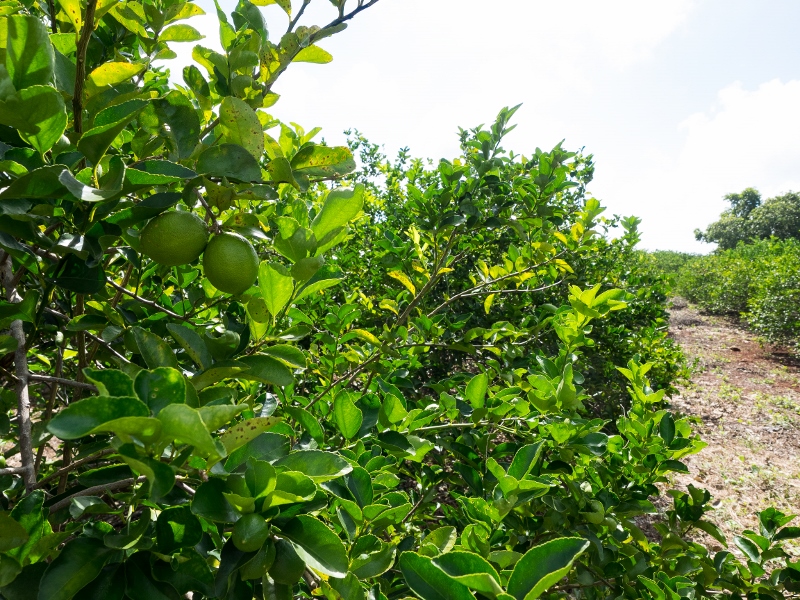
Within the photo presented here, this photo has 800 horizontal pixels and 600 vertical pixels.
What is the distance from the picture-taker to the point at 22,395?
84cm

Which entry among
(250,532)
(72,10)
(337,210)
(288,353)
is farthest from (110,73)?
(250,532)

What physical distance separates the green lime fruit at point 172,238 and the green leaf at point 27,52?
0.73ft

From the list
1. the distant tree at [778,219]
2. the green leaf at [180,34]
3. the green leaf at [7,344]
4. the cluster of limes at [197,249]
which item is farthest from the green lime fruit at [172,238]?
the distant tree at [778,219]

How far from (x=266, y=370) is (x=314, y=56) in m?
0.63

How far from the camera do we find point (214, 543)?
0.97 meters

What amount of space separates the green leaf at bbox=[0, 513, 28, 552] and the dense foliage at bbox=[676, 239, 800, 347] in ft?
43.5

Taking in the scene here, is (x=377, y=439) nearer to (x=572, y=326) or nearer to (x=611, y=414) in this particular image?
(x=572, y=326)

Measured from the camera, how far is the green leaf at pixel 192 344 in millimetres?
718

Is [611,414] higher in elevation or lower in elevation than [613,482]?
lower

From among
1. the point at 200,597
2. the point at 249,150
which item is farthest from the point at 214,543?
the point at 249,150

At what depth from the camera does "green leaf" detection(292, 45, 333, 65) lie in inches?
37.4

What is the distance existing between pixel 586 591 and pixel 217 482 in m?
1.36

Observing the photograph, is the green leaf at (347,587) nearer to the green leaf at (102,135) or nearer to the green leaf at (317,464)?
the green leaf at (317,464)

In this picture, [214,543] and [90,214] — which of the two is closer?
[90,214]
